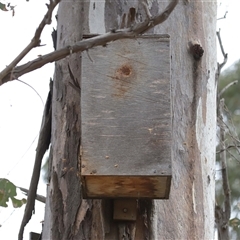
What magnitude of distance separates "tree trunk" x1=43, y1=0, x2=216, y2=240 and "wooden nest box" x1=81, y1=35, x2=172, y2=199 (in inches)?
4.1

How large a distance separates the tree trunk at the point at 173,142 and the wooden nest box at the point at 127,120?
0.34 ft

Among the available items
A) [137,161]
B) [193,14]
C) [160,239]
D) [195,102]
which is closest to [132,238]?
[160,239]

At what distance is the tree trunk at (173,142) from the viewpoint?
6.40 ft

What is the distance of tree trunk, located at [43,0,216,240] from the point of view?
195 cm

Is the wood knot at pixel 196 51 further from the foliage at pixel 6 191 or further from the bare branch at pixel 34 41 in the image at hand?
the bare branch at pixel 34 41

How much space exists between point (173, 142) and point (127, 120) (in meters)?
0.26

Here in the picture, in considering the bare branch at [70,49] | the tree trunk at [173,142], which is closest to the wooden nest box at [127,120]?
the tree trunk at [173,142]

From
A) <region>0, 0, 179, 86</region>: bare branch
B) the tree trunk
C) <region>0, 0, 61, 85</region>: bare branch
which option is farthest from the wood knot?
<region>0, 0, 61, 85</region>: bare branch

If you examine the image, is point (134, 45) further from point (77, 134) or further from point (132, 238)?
point (132, 238)

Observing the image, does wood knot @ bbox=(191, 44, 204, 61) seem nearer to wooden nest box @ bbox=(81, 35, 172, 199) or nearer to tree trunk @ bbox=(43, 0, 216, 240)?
tree trunk @ bbox=(43, 0, 216, 240)

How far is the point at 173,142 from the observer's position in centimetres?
205

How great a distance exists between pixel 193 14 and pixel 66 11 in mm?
418

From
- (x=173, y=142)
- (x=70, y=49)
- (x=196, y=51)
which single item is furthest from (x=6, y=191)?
(x=70, y=49)

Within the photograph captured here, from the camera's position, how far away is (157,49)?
6.27 ft
